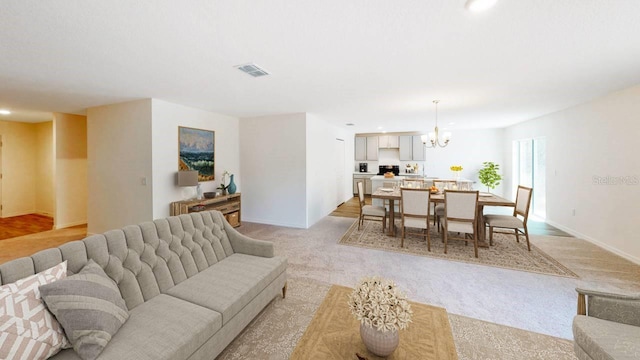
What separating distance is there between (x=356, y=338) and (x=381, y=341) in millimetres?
206

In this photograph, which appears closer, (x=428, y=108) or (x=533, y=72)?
(x=533, y=72)

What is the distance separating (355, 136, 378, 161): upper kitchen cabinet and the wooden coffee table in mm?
7785

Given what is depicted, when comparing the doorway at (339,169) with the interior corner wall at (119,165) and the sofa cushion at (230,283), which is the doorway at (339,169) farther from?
the sofa cushion at (230,283)

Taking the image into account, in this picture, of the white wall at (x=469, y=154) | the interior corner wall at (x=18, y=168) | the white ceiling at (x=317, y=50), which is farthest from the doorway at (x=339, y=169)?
the interior corner wall at (x=18, y=168)

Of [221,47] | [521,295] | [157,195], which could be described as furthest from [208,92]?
[521,295]

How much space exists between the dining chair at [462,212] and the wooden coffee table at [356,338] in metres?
2.35

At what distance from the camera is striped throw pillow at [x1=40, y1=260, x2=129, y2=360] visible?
3.93 ft

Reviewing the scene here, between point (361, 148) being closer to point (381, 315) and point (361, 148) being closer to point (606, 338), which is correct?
point (606, 338)

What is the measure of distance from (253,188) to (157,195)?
2.02 metres

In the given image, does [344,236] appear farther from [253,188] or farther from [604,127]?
[604,127]

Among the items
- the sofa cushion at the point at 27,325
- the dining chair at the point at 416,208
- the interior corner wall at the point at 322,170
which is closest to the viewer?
the sofa cushion at the point at 27,325

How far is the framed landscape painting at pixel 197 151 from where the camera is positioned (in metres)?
4.44

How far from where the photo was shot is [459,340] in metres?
1.92

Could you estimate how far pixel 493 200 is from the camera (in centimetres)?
380
